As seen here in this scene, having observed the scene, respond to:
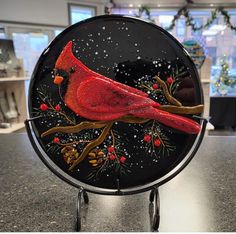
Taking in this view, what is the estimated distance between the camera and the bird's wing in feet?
1.65

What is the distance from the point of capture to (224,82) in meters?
4.73

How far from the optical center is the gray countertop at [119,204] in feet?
1.87

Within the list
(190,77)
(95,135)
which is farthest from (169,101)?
(95,135)

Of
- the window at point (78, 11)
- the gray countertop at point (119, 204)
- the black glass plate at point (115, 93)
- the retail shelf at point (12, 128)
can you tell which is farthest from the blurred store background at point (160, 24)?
the black glass plate at point (115, 93)

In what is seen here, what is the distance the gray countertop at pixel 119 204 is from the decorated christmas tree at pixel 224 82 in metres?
4.25

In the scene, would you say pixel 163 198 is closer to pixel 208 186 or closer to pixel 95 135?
pixel 208 186

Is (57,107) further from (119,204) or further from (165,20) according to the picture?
(165,20)

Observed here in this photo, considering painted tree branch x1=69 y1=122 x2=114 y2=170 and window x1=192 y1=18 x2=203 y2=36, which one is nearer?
painted tree branch x1=69 y1=122 x2=114 y2=170

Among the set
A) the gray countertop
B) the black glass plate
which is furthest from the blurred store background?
the black glass plate

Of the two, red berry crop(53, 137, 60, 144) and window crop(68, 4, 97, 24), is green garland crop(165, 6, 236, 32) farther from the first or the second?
red berry crop(53, 137, 60, 144)

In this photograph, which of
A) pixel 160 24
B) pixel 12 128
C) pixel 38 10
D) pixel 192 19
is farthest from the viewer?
pixel 192 19

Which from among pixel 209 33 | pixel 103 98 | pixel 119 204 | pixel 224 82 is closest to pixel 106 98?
pixel 103 98

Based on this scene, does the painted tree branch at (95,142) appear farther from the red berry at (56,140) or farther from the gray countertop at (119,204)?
the gray countertop at (119,204)

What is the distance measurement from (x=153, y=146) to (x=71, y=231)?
0.28 metres
